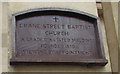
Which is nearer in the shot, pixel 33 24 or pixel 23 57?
pixel 23 57

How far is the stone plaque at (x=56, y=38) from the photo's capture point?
7.48 feet

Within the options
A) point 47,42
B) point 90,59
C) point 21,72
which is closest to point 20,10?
point 47,42

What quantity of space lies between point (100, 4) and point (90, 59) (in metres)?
0.80

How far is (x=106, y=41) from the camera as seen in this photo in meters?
2.71

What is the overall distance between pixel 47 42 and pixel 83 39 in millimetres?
312

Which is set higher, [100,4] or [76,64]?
[100,4]

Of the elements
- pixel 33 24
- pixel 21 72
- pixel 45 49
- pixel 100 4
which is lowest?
pixel 21 72

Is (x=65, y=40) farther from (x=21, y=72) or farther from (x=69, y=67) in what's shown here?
(x=21, y=72)

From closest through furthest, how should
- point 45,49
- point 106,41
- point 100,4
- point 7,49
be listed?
point 7,49 → point 45,49 → point 106,41 → point 100,4

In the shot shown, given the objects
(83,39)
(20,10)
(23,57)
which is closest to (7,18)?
(20,10)

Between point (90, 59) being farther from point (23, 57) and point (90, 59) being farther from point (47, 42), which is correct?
point (23, 57)

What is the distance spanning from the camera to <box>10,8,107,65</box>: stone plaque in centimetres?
228

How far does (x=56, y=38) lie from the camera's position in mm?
2398

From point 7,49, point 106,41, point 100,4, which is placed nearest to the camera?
point 7,49
